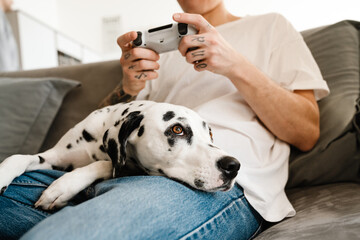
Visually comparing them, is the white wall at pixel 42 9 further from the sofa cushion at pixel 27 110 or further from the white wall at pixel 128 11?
the sofa cushion at pixel 27 110

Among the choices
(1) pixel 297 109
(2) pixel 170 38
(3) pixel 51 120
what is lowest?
(3) pixel 51 120

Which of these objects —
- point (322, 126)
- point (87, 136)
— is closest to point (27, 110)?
point (87, 136)

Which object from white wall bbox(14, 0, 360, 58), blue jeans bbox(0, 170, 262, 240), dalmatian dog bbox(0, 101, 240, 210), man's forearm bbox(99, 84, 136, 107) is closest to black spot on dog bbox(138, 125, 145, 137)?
dalmatian dog bbox(0, 101, 240, 210)

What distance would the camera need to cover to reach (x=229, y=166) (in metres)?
Answer: 0.80

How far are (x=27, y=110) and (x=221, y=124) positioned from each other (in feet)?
3.81

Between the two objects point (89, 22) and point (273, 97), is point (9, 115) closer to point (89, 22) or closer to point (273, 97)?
point (273, 97)

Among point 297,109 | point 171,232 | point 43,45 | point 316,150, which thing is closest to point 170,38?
point 297,109

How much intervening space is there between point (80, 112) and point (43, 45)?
11.1 ft

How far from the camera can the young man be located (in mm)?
593

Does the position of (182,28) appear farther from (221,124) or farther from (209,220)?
(209,220)

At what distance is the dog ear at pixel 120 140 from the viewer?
35.2 inches

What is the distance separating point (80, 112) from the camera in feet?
5.78

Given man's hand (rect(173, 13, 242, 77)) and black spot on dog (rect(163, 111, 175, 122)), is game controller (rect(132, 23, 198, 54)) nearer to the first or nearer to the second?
man's hand (rect(173, 13, 242, 77))

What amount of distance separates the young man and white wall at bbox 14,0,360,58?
297 cm
